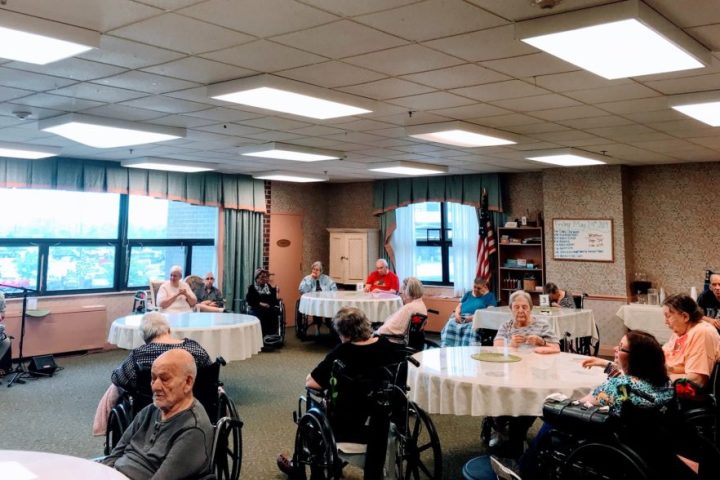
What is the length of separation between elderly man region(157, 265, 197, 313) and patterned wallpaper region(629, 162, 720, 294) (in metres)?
5.86

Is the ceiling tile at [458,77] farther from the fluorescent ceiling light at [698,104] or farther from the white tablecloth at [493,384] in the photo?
the white tablecloth at [493,384]

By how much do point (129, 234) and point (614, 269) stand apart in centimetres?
666

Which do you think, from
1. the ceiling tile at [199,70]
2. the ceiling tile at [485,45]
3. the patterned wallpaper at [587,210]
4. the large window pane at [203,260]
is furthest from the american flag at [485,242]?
the ceiling tile at [199,70]

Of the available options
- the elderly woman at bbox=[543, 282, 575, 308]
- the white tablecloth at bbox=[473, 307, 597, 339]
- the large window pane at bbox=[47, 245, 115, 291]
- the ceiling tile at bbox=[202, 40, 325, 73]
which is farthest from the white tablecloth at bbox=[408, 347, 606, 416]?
the large window pane at bbox=[47, 245, 115, 291]

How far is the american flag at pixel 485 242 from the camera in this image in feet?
26.8

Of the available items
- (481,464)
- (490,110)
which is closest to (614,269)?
(490,110)

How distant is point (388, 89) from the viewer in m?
3.65

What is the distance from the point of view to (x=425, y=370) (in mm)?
3207

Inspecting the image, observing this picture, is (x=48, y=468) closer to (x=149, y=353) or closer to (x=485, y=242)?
(x=149, y=353)

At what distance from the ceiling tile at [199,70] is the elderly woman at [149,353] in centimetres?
153

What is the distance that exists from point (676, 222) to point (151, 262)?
725 cm

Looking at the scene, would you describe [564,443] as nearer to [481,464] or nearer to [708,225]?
[481,464]

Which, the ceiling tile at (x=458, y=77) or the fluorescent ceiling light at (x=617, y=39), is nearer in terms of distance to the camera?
the fluorescent ceiling light at (x=617, y=39)

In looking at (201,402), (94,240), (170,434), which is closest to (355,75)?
(201,402)
